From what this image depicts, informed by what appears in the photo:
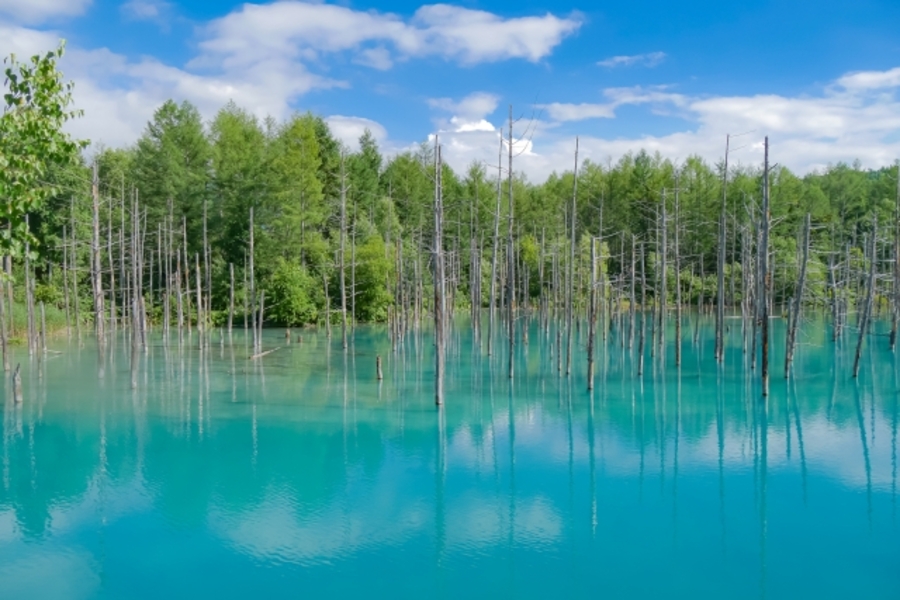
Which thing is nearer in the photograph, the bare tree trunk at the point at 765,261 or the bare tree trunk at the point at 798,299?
the bare tree trunk at the point at 765,261

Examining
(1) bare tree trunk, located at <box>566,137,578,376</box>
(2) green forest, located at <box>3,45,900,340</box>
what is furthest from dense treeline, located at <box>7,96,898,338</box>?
(1) bare tree trunk, located at <box>566,137,578,376</box>

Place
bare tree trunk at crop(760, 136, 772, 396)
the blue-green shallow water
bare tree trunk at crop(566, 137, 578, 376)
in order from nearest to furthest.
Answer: the blue-green shallow water
bare tree trunk at crop(760, 136, 772, 396)
bare tree trunk at crop(566, 137, 578, 376)

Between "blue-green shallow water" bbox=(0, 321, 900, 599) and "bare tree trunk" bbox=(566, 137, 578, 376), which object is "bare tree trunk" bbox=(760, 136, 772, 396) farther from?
"bare tree trunk" bbox=(566, 137, 578, 376)

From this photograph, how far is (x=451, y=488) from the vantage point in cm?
1314

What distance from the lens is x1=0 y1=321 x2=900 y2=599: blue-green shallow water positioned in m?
9.45

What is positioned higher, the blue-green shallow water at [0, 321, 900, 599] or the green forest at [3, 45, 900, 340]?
the green forest at [3, 45, 900, 340]

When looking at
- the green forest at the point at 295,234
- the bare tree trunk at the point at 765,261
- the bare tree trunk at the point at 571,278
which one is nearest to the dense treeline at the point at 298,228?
the green forest at the point at 295,234

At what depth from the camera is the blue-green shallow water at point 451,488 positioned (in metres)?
9.45

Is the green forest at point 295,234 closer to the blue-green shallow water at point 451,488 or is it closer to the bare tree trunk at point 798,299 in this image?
the bare tree trunk at point 798,299

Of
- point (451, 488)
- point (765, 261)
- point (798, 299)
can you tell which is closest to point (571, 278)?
point (765, 261)

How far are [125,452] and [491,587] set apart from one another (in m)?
9.96

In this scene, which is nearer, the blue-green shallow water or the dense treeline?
the blue-green shallow water

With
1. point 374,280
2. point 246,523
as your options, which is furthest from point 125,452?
point 374,280

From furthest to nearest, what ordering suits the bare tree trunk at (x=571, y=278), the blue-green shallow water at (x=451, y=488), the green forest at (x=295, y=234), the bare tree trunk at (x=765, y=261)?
1. the green forest at (x=295, y=234)
2. the bare tree trunk at (x=571, y=278)
3. the bare tree trunk at (x=765, y=261)
4. the blue-green shallow water at (x=451, y=488)
